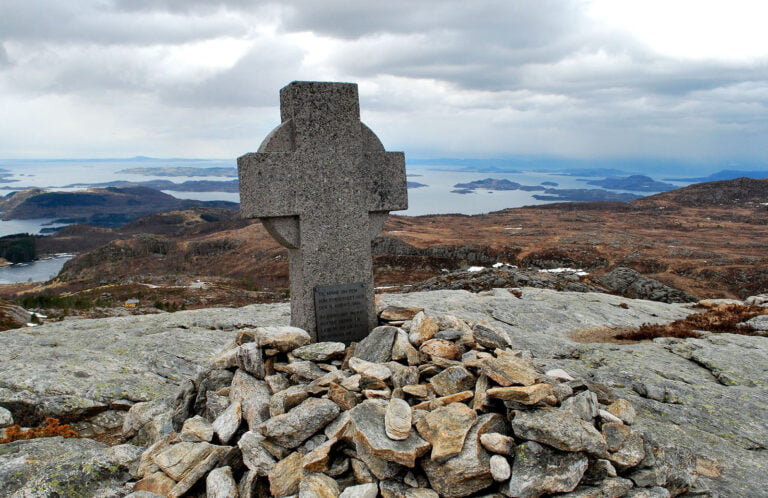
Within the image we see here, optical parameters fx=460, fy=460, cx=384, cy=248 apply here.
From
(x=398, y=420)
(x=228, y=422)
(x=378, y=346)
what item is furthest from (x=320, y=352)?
(x=398, y=420)

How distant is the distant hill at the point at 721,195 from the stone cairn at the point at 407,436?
129713 millimetres

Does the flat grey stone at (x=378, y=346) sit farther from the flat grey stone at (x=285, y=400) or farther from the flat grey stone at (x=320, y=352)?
the flat grey stone at (x=285, y=400)

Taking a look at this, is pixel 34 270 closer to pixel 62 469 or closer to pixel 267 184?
pixel 267 184

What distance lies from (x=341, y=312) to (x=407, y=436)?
3.78 meters

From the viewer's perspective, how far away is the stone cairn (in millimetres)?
4504

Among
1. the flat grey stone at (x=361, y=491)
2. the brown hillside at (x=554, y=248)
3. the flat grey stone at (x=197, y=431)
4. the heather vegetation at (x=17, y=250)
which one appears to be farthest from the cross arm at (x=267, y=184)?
the heather vegetation at (x=17, y=250)

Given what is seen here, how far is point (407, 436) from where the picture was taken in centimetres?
473

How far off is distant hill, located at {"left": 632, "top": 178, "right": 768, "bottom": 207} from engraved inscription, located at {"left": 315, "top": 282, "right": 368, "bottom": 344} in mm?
128225

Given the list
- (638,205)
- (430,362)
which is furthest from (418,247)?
(638,205)

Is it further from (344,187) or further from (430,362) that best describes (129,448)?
(344,187)

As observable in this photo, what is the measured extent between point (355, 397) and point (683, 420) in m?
5.79

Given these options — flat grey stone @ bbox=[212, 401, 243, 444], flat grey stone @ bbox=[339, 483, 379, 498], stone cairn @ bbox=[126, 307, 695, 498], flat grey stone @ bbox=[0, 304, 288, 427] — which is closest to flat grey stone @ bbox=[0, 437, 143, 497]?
stone cairn @ bbox=[126, 307, 695, 498]

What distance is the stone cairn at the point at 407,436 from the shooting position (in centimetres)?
450

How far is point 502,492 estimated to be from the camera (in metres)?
4.44
